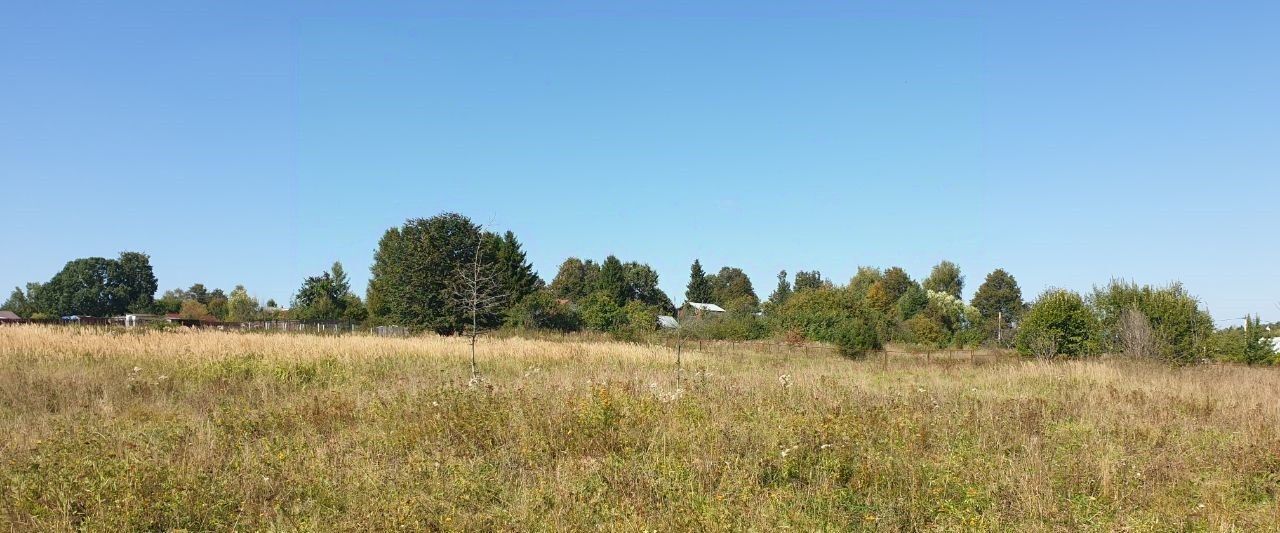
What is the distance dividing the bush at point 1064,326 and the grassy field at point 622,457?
1649cm

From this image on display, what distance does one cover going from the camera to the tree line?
85.3 feet

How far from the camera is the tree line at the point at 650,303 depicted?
85.3ft

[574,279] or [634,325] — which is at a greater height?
[574,279]

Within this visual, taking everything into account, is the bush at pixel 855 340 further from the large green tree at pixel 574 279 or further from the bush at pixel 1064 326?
the large green tree at pixel 574 279

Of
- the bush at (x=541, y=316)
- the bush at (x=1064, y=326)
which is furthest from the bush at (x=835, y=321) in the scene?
the bush at (x=541, y=316)

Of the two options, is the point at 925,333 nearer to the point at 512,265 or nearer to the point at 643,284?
the point at 512,265

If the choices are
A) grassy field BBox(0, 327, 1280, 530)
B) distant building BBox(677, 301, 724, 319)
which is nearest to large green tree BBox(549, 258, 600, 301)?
distant building BBox(677, 301, 724, 319)

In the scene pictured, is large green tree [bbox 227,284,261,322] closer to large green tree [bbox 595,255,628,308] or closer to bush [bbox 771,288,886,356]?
large green tree [bbox 595,255,628,308]

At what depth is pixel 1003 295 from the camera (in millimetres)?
88125

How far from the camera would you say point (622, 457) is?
6781 mm

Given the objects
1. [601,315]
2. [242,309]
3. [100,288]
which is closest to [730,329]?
[601,315]

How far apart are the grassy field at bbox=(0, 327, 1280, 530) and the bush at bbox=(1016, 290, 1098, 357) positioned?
54.1 feet

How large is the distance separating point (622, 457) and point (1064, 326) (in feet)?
86.4

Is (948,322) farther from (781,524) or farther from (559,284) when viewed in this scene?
(781,524)
